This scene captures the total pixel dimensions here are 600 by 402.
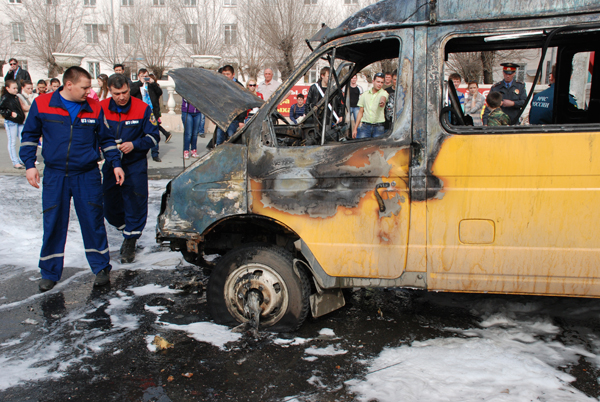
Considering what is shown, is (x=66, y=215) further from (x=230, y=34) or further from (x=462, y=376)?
(x=230, y=34)

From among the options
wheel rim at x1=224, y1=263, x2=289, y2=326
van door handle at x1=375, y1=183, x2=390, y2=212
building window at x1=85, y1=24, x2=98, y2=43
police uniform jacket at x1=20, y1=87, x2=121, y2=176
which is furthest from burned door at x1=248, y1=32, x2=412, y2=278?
building window at x1=85, y1=24, x2=98, y2=43

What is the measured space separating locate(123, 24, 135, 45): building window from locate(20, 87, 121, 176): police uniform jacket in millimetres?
39406

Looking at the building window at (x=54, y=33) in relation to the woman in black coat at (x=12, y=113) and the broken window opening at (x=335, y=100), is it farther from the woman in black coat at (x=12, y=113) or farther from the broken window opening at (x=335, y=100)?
the broken window opening at (x=335, y=100)

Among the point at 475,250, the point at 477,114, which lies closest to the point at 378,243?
the point at 475,250

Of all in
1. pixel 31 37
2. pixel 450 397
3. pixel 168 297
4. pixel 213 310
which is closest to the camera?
pixel 450 397

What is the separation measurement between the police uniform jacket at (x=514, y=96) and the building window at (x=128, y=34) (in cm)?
4122

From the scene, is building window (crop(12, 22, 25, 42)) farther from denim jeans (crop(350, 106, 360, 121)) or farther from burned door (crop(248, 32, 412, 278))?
burned door (crop(248, 32, 412, 278))

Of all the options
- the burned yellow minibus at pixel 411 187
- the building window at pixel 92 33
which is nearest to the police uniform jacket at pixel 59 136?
the burned yellow minibus at pixel 411 187

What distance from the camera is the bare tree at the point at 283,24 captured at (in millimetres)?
31047

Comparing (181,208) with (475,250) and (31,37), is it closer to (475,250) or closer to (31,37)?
(475,250)

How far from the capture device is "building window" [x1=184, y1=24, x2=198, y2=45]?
38.1 m

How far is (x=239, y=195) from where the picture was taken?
11.4 ft

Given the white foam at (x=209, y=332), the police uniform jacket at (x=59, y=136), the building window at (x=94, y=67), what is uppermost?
the building window at (x=94, y=67)

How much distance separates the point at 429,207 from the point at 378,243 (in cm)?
41
